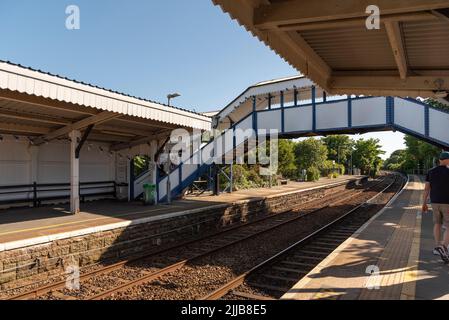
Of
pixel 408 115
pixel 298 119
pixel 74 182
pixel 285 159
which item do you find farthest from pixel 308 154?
pixel 74 182

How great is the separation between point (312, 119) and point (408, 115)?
164 inches

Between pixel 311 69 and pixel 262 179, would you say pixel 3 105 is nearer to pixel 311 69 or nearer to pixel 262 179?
pixel 311 69

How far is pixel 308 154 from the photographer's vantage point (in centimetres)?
4312

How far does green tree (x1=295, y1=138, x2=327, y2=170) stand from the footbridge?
23636 mm

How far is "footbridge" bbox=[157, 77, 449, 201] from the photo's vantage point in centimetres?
1473

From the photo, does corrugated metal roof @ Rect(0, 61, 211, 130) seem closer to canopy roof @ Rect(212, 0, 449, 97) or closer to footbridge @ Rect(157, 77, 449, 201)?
footbridge @ Rect(157, 77, 449, 201)

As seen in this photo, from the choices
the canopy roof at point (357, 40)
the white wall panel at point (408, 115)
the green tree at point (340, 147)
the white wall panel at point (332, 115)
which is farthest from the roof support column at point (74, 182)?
the green tree at point (340, 147)

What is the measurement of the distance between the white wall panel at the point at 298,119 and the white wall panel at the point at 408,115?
3816 millimetres

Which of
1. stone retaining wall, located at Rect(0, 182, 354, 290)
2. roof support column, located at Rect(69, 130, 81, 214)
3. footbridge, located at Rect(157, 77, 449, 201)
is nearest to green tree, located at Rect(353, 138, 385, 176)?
footbridge, located at Rect(157, 77, 449, 201)

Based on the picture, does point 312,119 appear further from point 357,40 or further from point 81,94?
point 81,94

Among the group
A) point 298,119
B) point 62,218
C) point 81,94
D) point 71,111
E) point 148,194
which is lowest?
point 62,218

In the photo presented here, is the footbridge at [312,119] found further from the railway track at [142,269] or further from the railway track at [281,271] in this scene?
the railway track at [281,271]
